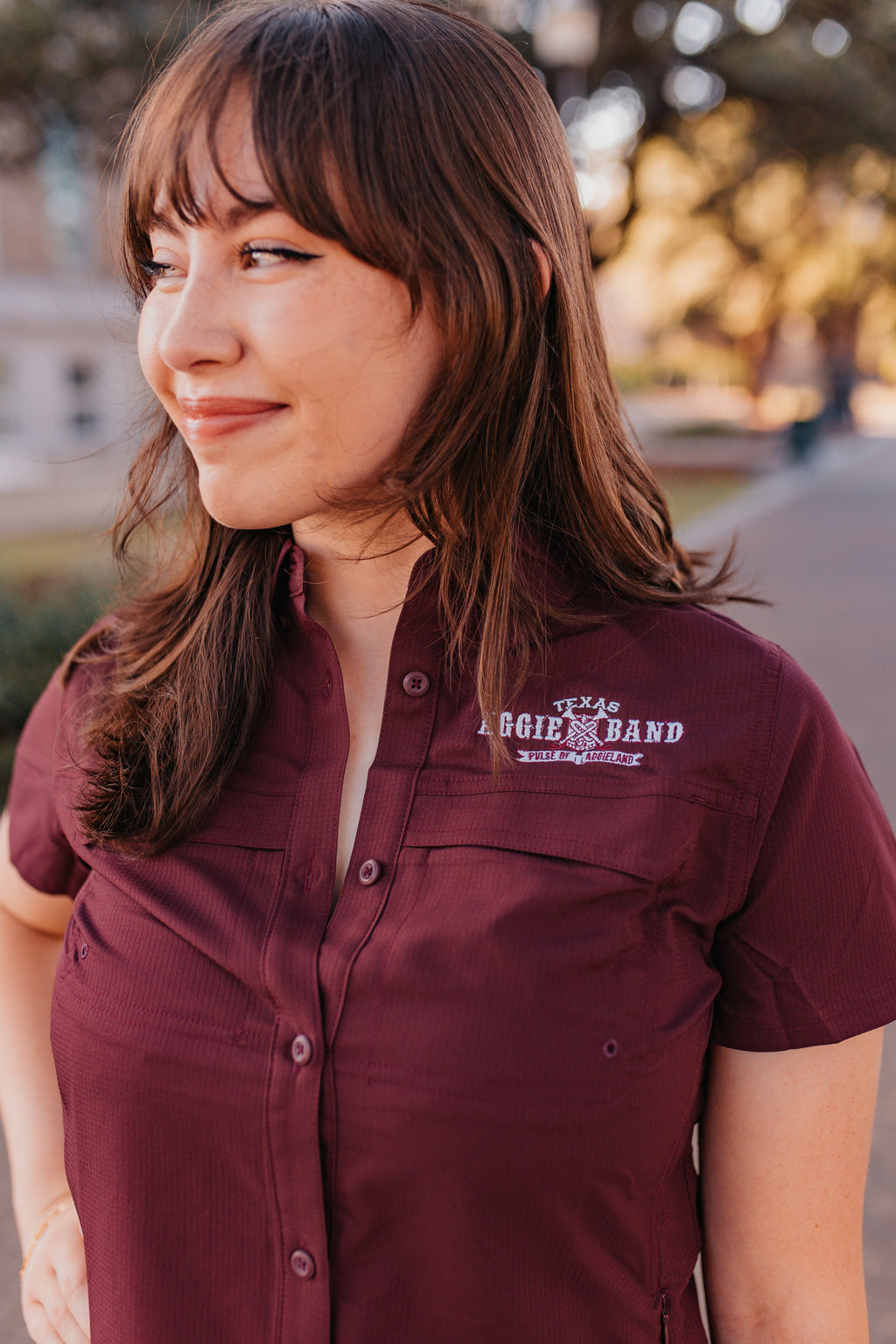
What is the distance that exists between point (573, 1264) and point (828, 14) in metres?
12.9

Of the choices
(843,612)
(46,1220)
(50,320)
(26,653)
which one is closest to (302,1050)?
(46,1220)

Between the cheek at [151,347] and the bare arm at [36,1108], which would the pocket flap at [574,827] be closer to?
the cheek at [151,347]

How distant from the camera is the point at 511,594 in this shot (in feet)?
5.20

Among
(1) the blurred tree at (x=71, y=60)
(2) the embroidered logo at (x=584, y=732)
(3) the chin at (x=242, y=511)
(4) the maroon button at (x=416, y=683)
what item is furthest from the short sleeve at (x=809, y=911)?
(1) the blurred tree at (x=71, y=60)

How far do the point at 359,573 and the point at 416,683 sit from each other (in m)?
0.21

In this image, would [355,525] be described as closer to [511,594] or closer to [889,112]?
[511,594]

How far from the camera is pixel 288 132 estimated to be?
1335mm

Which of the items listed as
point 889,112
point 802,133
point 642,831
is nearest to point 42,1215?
point 642,831

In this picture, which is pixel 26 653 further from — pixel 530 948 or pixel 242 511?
pixel 530 948

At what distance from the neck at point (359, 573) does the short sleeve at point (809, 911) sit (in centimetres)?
54

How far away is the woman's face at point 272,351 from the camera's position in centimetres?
137

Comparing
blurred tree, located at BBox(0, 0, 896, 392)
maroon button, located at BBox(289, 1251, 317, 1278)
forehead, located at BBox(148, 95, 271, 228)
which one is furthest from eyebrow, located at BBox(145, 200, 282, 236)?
blurred tree, located at BBox(0, 0, 896, 392)

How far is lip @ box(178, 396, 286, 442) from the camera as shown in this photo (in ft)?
4.73

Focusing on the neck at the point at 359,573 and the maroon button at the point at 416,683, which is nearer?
the maroon button at the point at 416,683
